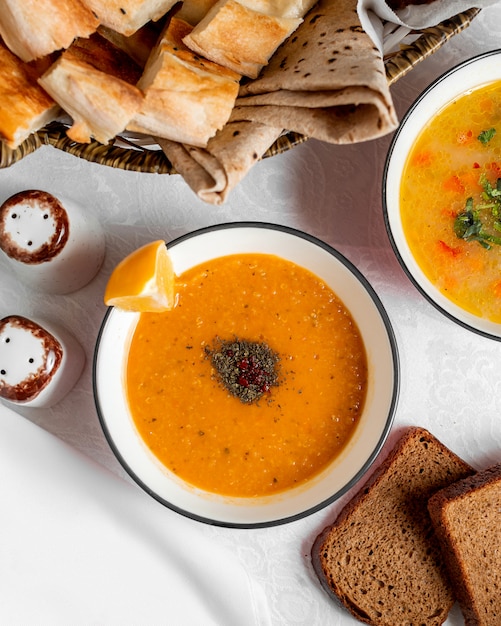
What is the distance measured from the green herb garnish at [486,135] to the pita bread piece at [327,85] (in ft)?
1.99

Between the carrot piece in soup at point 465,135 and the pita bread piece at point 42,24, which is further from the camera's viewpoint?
the carrot piece in soup at point 465,135

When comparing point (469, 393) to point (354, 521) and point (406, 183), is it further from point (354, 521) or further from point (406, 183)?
point (406, 183)

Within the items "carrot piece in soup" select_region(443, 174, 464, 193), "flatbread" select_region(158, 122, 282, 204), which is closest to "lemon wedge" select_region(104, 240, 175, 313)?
"flatbread" select_region(158, 122, 282, 204)

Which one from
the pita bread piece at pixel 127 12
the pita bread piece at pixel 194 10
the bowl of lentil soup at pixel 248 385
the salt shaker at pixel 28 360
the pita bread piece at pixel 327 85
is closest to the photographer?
the pita bread piece at pixel 327 85

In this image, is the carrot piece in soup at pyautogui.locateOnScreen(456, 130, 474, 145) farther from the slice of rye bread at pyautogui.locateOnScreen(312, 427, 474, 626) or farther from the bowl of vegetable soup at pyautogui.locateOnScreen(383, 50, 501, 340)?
the slice of rye bread at pyautogui.locateOnScreen(312, 427, 474, 626)

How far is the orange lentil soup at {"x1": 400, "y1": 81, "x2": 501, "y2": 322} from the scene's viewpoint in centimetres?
202

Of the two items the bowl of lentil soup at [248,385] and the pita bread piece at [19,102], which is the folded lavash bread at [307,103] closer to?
the pita bread piece at [19,102]

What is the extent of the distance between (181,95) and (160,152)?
0.22 m

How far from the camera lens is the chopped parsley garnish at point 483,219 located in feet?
6.63

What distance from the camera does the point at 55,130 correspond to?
5.56ft

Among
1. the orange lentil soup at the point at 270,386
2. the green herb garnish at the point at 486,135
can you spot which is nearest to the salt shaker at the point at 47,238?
the orange lentil soup at the point at 270,386

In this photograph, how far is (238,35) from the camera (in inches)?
61.5

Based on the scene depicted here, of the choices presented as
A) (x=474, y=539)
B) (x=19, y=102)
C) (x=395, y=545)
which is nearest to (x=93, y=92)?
(x=19, y=102)

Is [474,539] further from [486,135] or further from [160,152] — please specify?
[160,152]
